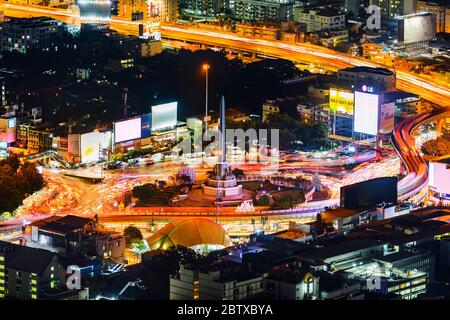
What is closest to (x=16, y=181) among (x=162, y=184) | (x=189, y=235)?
(x=162, y=184)

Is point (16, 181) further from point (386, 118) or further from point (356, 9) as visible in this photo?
point (356, 9)

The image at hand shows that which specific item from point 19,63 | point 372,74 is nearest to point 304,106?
point 372,74

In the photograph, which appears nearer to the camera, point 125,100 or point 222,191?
point 222,191

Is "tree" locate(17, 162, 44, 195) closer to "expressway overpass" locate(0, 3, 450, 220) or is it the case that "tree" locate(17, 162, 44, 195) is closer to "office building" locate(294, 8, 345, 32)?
"expressway overpass" locate(0, 3, 450, 220)

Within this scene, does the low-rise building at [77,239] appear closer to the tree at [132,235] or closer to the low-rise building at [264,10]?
the tree at [132,235]

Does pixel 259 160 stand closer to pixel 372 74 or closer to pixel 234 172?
pixel 234 172

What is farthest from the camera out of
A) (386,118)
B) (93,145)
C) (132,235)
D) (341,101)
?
(341,101)
